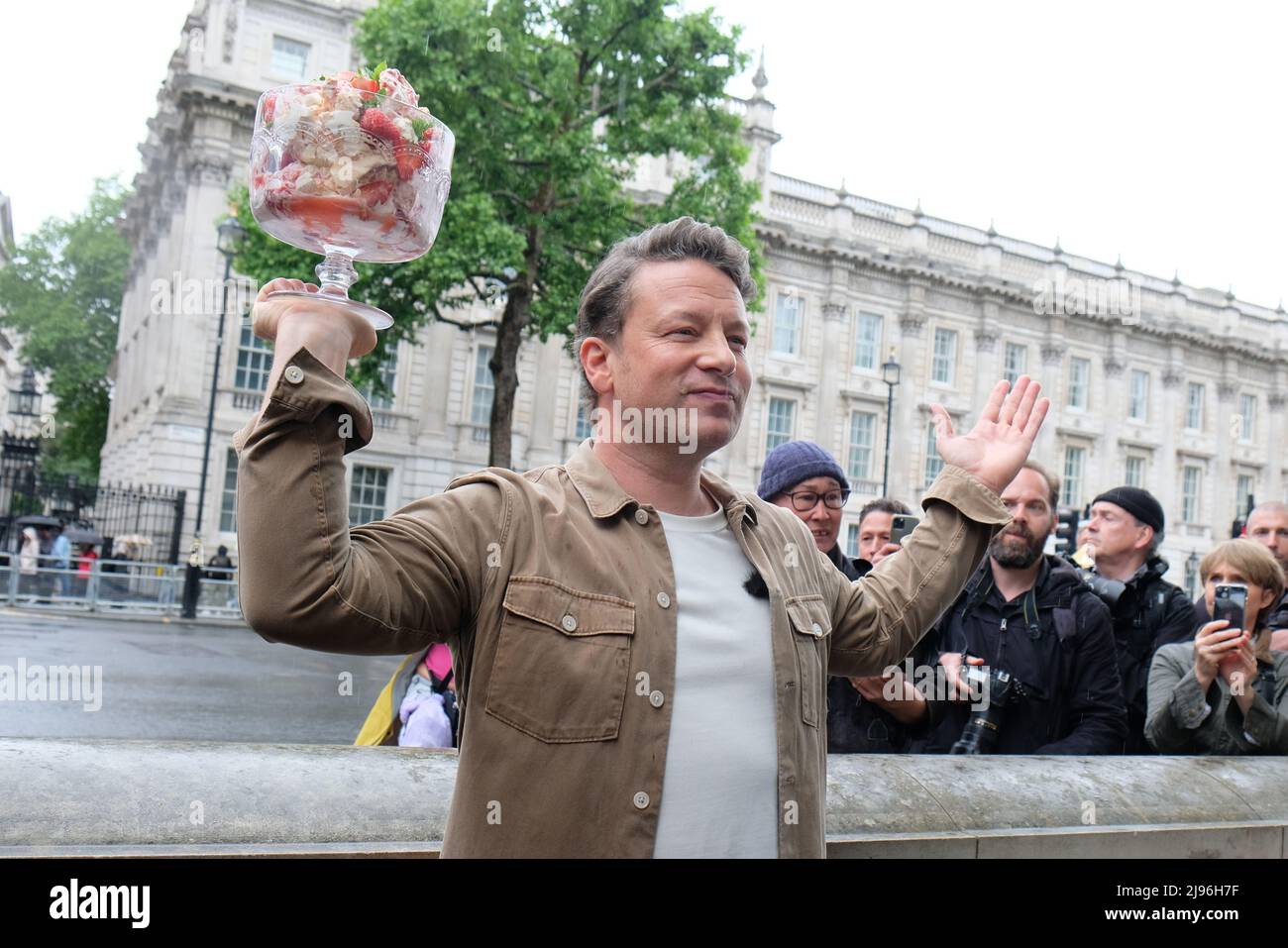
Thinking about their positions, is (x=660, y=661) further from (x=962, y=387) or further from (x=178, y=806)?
(x=962, y=387)

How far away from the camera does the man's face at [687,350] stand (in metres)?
1.89

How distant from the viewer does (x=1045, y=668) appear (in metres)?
3.87

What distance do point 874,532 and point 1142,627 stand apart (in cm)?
119

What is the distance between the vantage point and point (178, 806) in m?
2.03

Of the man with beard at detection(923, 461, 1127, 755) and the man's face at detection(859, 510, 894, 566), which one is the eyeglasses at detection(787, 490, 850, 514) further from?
the man's face at detection(859, 510, 894, 566)

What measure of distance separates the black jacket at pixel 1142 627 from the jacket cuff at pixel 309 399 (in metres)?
3.88

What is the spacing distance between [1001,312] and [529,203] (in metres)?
23.0

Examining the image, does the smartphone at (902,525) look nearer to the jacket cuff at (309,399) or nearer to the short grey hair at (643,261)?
the short grey hair at (643,261)

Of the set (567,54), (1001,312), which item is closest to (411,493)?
(567,54)

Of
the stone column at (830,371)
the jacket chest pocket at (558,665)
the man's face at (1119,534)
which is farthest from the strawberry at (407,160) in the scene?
the stone column at (830,371)

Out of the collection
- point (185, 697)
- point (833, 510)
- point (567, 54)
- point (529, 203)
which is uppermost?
point (567, 54)
